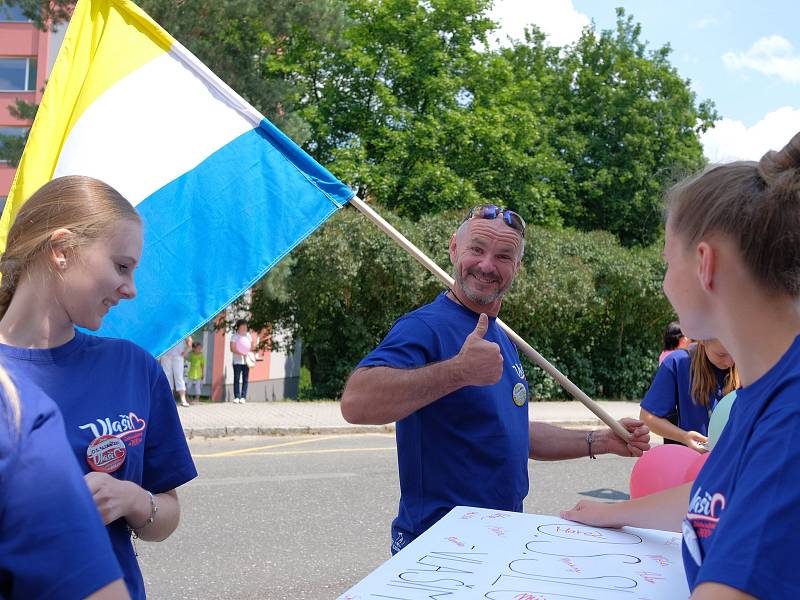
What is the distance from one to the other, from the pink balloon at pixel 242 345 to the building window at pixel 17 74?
18.3m

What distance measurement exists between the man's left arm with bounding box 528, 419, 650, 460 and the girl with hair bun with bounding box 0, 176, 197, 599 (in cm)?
153

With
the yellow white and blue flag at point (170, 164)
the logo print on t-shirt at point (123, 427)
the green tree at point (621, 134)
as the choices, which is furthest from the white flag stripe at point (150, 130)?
the green tree at point (621, 134)

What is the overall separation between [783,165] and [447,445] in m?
1.52

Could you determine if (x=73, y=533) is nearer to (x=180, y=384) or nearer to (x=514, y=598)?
(x=514, y=598)

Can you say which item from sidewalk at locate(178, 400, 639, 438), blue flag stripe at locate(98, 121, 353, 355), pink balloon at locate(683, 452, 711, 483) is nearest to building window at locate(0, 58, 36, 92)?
sidewalk at locate(178, 400, 639, 438)

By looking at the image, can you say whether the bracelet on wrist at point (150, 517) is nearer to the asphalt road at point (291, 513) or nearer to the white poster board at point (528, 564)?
the white poster board at point (528, 564)

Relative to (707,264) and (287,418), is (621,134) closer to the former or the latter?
(287,418)

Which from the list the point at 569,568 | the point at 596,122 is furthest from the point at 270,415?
the point at 596,122

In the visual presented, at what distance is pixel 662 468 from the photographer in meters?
3.43

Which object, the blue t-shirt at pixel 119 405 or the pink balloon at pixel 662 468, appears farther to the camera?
the pink balloon at pixel 662 468

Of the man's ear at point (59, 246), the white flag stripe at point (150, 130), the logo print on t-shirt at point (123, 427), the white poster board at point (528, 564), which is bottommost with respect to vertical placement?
the white poster board at point (528, 564)

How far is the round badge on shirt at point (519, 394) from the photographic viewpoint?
2.83 meters

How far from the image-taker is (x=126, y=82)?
3543 mm

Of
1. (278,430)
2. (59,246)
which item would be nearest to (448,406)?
(59,246)
